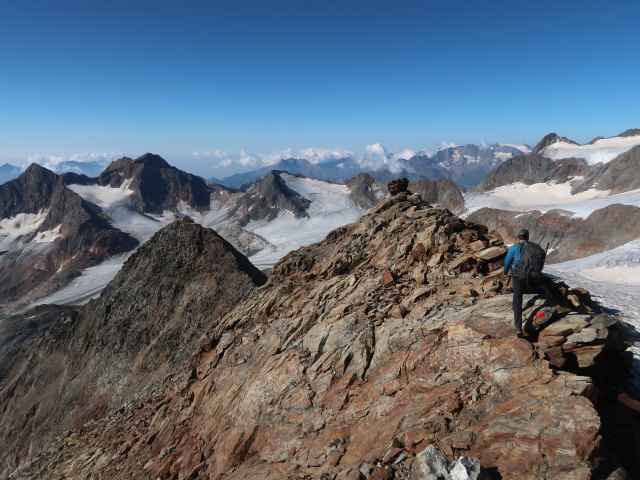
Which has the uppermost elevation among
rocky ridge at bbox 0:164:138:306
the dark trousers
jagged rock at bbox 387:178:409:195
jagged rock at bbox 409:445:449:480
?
jagged rock at bbox 387:178:409:195

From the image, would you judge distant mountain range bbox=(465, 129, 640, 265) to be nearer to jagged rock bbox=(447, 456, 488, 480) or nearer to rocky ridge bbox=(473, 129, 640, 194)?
rocky ridge bbox=(473, 129, 640, 194)

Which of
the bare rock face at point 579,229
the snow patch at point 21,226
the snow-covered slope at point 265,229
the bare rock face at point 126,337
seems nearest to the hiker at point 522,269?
the bare rock face at point 126,337

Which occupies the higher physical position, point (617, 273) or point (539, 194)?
point (539, 194)

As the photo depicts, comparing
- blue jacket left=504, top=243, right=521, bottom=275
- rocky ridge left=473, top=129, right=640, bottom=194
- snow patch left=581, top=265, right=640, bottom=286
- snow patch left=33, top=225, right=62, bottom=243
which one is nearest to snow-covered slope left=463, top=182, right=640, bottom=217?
rocky ridge left=473, top=129, right=640, bottom=194

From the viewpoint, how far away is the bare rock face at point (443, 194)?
14661cm

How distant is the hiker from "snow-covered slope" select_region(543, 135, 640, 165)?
7852 inches

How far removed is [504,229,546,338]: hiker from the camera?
8.63 meters

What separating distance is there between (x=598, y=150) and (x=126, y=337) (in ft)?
729

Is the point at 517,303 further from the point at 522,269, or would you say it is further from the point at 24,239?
the point at 24,239

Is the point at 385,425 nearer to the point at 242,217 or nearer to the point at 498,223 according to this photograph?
the point at 498,223

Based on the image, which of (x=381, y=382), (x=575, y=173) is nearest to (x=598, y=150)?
(x=575, y=173)

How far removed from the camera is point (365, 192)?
17850 centimetres

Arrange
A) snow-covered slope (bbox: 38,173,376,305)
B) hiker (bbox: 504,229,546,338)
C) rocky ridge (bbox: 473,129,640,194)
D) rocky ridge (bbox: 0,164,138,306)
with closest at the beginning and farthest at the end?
hiker (bbox: 504,229,546,338) → rocky ridge (bbox: 473,129,640,194) → snow-covered slope (bbox: 38,173,376,305) → rocky ridge (bbox: 0,164,138,306)

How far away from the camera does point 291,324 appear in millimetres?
15695
